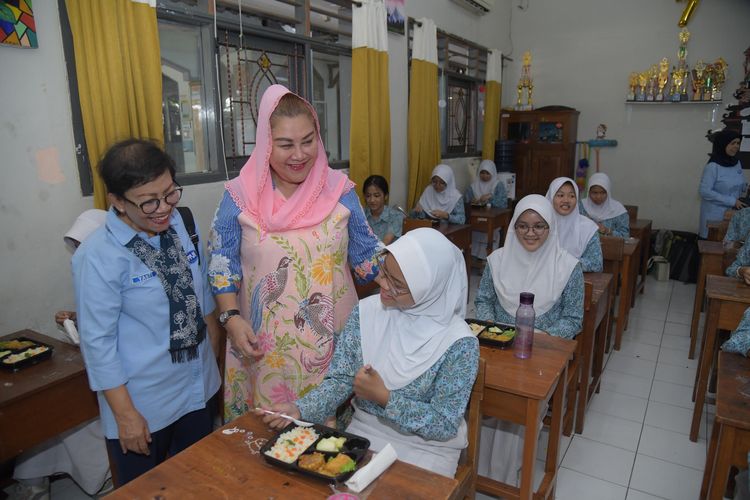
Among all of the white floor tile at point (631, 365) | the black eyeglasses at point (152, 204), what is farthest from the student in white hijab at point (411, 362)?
the white floor tile at point (631, 365)

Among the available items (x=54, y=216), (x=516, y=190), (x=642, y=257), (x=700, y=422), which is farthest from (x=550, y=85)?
(x=54, y=216)

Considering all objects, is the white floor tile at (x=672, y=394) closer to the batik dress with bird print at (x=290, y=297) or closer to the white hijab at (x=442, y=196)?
the batik dress with bird print at (x=290, y=297)

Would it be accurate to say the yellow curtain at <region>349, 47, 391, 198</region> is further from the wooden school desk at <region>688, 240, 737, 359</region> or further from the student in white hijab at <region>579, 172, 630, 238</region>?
the wooden school desk at <region>688, 240, 737, 359</region>

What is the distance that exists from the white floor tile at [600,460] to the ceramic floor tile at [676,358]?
4.61ft

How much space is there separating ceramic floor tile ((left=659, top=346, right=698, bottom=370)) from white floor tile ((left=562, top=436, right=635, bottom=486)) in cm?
140

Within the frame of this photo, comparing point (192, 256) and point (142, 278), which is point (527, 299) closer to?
point (192, 256)

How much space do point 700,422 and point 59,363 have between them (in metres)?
3.26

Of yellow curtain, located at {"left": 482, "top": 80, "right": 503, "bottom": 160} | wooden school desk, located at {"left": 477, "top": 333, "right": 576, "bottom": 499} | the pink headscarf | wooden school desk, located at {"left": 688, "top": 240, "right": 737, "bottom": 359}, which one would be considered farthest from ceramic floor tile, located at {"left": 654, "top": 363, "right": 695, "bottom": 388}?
yellow curtain, located at {"left": 482, "top": 80, "right": 503, "bottom": 160}

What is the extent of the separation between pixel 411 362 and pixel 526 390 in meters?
0.49

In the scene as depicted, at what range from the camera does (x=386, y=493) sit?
1.08m

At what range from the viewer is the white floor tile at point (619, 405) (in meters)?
3.01

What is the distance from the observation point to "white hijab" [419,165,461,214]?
539 cm

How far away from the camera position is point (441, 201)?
5.44 m

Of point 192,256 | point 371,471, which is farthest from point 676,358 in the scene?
point 192,256
